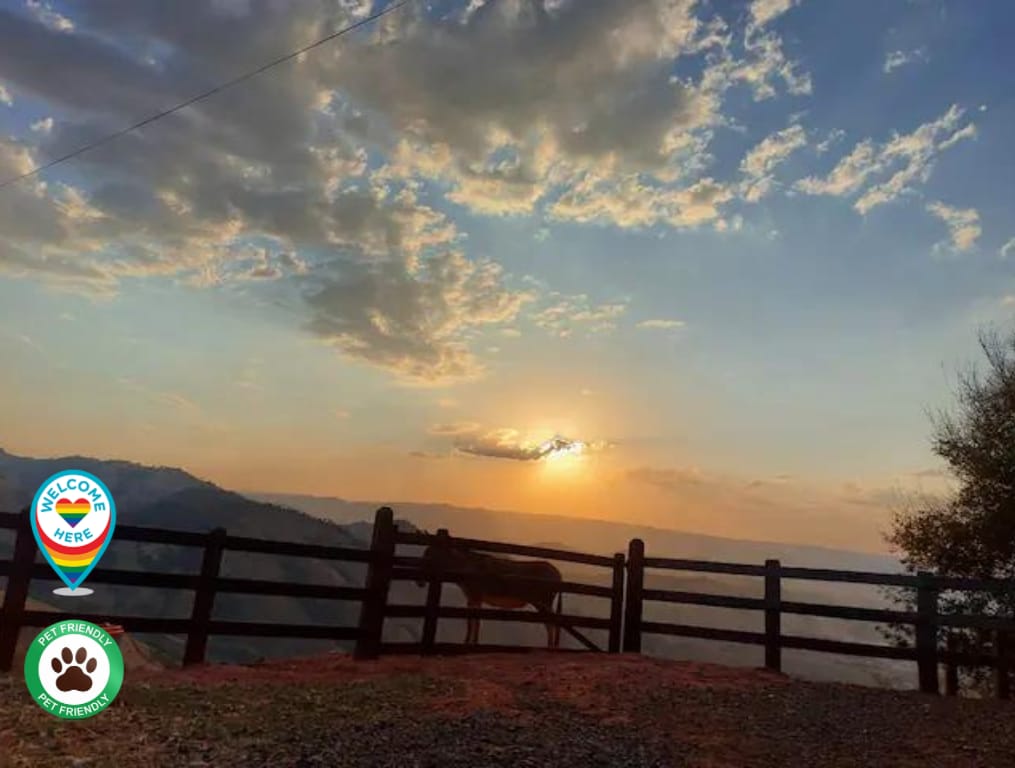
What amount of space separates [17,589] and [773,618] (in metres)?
10.9

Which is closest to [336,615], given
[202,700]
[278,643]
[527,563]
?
[278,643]

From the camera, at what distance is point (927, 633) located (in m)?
11.3

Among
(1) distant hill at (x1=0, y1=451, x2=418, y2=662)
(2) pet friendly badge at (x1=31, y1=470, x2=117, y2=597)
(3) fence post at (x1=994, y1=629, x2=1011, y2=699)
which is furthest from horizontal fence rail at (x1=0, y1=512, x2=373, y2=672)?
(1) distant hill at (x1=0, y1=451, x2=418, y2=662)

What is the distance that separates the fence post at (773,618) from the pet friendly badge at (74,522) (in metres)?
9.83

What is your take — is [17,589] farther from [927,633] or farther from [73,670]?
[927,633]

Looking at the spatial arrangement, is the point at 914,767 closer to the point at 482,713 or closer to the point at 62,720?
the point at 482,713

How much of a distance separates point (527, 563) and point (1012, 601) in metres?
9.03

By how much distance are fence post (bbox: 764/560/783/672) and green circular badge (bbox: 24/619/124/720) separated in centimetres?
968

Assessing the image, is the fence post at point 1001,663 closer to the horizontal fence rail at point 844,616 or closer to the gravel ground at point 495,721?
the horizontal fence rail at point 844,616

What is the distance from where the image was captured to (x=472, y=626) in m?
12.8

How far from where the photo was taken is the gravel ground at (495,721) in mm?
5590

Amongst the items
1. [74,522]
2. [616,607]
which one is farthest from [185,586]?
[616,607]

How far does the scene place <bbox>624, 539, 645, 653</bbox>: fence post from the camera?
13289 mm

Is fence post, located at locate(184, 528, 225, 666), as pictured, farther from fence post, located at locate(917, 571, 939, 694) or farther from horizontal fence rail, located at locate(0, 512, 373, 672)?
fence post, located at locate(917, 571, 939, 694)
